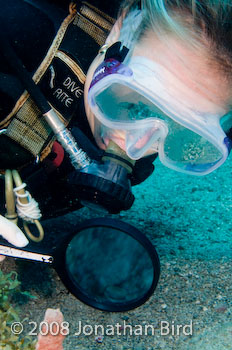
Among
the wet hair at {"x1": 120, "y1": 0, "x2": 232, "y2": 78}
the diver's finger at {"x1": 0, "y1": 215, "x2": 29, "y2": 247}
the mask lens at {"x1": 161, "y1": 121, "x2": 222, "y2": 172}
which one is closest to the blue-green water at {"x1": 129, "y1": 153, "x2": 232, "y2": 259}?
the mask lens at {"x1": 161, "y1": 121, "x2": 222, "y2": 172}

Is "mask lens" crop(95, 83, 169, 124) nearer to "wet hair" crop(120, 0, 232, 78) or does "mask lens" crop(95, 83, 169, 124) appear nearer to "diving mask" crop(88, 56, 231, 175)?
"diving mask" crop(88, 56, 231, 175)

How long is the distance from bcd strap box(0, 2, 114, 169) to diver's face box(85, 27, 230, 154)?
0.32 m

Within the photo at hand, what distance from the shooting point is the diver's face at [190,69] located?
1.37 m

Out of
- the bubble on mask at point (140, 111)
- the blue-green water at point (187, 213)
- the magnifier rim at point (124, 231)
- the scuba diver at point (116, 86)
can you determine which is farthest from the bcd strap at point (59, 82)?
the blue-green water at point (187, 213)

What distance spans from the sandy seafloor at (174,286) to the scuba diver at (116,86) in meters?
0.64

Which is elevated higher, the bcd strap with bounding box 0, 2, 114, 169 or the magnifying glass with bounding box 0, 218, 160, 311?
the bcd strap with bounding box 0, 2, 114, 169

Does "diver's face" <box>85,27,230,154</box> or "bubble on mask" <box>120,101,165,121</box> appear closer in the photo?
"diver's face" <box>85,27,230,154</box>

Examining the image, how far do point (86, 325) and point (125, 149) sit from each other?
0.96 metres

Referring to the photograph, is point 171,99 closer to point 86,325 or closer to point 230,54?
point 230,54

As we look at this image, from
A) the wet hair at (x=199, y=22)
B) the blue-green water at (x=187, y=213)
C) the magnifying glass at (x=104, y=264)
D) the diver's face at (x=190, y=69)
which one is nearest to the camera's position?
the wet hair at (x=199, y=22)

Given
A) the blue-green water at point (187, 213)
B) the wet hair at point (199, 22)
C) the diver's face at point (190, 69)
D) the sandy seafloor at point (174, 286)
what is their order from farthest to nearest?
1. the blue-green water at point (187, 213)
2. the sandy seafloor at point (174, 286)
3. the diver's face at point (190, 69)
4. the wet hair at point (199, 22)

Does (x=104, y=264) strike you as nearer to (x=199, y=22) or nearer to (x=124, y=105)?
(x=124, y=105)

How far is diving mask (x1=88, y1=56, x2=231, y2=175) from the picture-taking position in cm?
140

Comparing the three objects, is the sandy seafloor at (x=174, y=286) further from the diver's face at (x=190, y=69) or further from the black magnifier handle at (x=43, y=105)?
the diver's face at (x=190, y=69)
